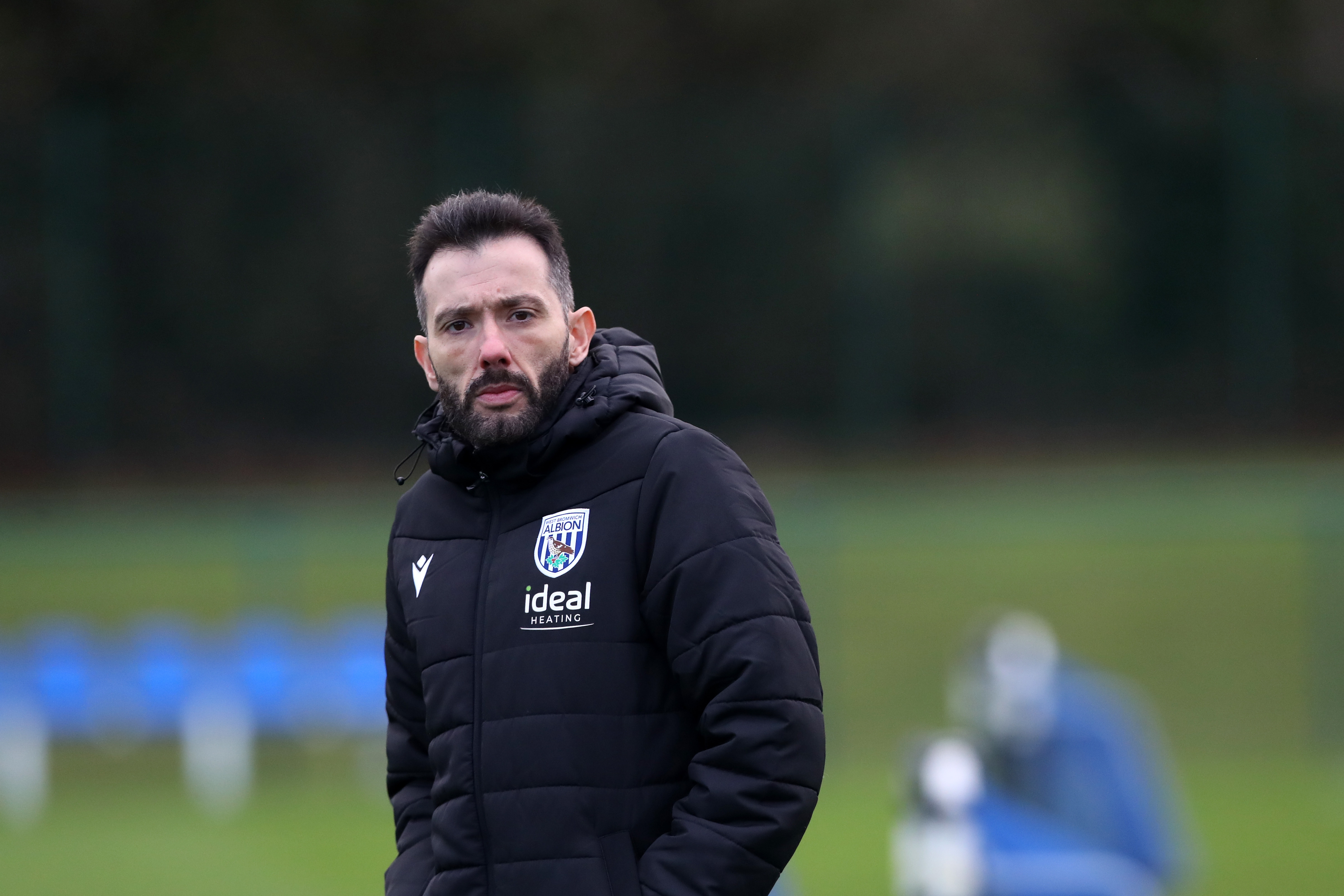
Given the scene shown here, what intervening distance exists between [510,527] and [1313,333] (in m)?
12.7

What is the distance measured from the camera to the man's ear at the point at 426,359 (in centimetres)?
286

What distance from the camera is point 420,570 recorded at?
111 inches

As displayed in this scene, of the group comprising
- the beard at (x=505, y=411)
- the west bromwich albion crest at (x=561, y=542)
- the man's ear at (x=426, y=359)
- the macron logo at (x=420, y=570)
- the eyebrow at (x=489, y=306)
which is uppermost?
the eyebrow at (x=489, y=306)

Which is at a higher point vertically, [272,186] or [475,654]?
[272,186]

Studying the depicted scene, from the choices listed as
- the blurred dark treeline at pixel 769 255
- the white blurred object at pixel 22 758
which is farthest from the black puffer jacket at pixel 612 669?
the blurred dark treeline at pixel 769 255

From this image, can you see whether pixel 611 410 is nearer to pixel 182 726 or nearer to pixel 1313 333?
pixel 182 726

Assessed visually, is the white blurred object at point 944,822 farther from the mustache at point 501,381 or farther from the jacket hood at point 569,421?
the mustache at point 501,381

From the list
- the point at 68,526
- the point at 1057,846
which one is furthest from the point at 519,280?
the point at 68,526

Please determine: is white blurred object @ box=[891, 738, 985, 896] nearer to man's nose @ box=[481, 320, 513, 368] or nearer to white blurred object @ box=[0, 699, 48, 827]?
man's nose @ box=[481, 320, 513, 368]

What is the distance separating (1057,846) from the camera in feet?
19.7

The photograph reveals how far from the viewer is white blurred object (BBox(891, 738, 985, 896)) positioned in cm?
465

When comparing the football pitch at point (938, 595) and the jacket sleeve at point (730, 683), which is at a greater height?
the jacket sleeve at point (730, 683)

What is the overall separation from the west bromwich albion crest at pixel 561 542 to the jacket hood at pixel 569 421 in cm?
10

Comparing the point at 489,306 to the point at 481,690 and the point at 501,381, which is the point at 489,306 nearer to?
the point at 501,381
